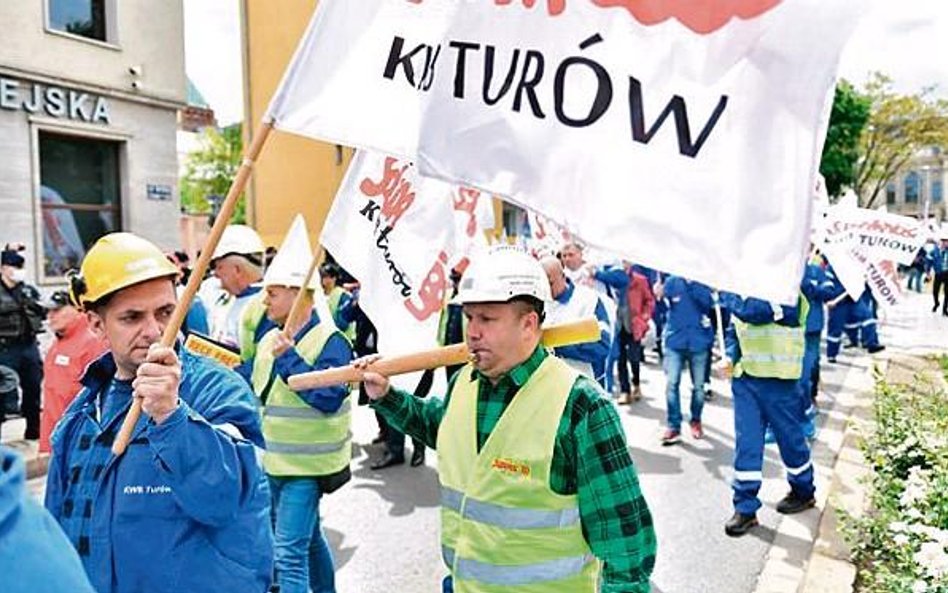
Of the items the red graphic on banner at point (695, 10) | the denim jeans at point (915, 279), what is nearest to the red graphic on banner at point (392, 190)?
the red graphic on banner at point (695, 10)

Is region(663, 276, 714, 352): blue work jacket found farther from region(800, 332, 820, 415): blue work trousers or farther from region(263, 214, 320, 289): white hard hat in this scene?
region(263, 214, 320, 289): white hard hat

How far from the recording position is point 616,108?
2336mm

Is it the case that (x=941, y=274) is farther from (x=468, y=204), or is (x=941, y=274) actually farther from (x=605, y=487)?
(x=605, y=487)

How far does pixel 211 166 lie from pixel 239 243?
4989 cm

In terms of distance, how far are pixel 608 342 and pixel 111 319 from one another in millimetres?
3850

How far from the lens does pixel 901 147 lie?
41.2 m

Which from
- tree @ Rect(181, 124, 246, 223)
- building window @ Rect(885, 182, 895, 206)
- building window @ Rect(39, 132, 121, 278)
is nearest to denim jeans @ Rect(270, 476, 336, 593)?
building window @ Rect(39, 132, 121, 278)

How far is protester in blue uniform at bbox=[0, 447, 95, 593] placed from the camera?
1085 mm

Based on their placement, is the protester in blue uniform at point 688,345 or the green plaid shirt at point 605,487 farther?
the protester in blue uniform at point 688,345

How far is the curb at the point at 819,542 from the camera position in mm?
4746

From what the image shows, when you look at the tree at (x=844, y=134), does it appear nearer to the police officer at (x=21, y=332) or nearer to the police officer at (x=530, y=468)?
the police officer at (x=21, y=332)

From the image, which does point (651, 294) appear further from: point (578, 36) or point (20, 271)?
point (578, 36)

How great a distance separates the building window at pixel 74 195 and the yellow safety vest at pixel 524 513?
44.5ft

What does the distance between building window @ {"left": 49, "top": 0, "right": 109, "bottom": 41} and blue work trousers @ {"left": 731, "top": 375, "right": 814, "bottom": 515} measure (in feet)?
43.1
